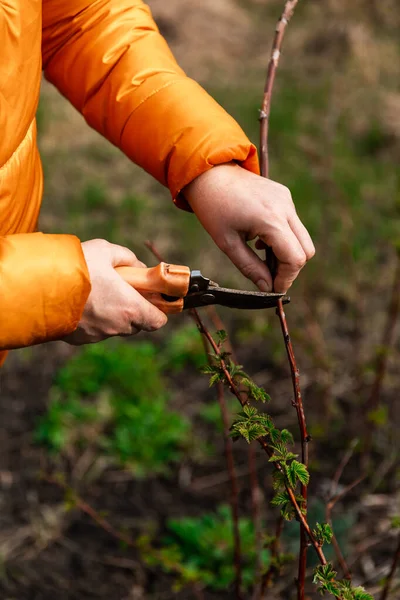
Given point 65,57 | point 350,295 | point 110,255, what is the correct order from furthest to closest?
point 350,295 < point 65,57 < point 110,255

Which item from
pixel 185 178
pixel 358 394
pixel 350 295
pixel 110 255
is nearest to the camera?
pixel 110 255

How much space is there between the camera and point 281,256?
147 centimetres

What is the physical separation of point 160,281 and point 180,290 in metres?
0.05

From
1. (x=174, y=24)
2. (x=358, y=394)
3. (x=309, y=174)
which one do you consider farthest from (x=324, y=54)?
(x=358, y=394)

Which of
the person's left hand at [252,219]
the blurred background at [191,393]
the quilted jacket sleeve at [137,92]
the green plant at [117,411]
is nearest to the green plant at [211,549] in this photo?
the blurred background at [191,393]

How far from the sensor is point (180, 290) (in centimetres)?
147

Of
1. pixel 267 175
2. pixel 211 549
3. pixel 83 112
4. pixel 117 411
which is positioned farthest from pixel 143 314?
pixel 117 411

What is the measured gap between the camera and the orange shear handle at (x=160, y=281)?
57.0 inches

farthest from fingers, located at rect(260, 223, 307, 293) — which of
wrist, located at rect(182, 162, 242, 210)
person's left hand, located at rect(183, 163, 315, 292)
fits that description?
wrist, located at rect(182, 162, 242, 210)

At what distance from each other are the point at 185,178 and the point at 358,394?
5.02 ft

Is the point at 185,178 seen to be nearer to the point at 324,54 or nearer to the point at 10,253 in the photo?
the point at 10,253

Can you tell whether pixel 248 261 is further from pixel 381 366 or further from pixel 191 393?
pixel 191 393

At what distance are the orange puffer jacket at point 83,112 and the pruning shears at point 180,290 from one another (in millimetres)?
135

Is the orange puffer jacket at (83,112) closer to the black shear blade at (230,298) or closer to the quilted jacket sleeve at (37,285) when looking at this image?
the quilted jacket sleeve at (37,285)
